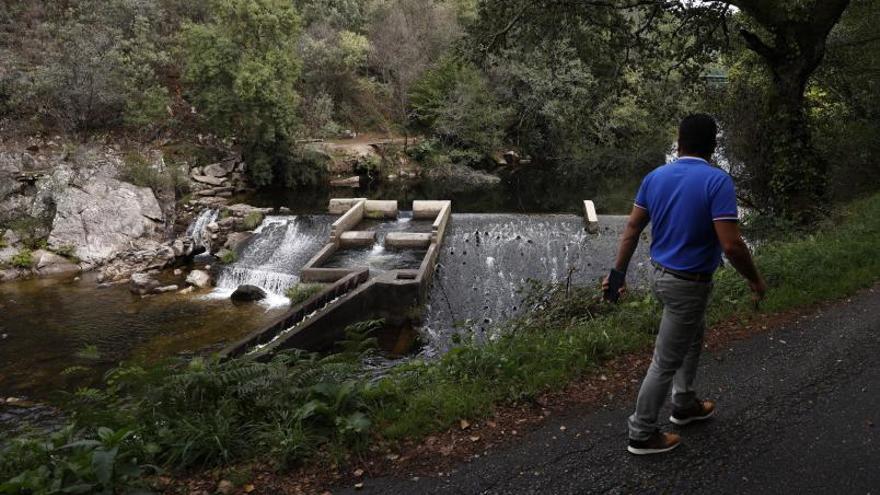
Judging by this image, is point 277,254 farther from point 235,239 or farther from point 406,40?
point 406,40

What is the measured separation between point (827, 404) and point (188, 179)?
2093cm

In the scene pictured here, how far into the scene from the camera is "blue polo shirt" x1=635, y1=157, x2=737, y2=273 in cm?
310

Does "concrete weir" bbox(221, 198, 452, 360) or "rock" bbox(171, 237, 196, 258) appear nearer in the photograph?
"concrete weir" bbox(221, 198, 452, 360)

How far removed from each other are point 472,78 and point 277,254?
1704 cm

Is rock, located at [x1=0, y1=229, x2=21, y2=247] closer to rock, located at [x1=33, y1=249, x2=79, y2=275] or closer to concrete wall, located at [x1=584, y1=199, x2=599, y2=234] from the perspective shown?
A: rock, located at [x1=33, y1=249, x2=79, y2=275]

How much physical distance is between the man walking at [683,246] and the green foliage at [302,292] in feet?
30.8

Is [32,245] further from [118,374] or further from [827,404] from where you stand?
[827,404]

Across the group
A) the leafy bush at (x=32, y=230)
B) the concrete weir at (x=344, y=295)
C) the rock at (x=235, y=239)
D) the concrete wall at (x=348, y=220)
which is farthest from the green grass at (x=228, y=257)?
the leafy bush at (x=32, y=230)

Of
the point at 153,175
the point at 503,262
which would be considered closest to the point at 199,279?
the point at 153,175

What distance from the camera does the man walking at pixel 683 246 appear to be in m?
3.12

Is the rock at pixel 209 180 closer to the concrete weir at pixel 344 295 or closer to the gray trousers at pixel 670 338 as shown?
the concrete weir at pixel 344 295

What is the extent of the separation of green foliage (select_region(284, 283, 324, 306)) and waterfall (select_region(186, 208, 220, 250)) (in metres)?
5.18

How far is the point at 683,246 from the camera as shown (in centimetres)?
321

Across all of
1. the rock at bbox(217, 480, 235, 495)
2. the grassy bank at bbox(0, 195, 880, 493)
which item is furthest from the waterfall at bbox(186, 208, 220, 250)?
the rock at bbox(217, 480, 235, 495)
